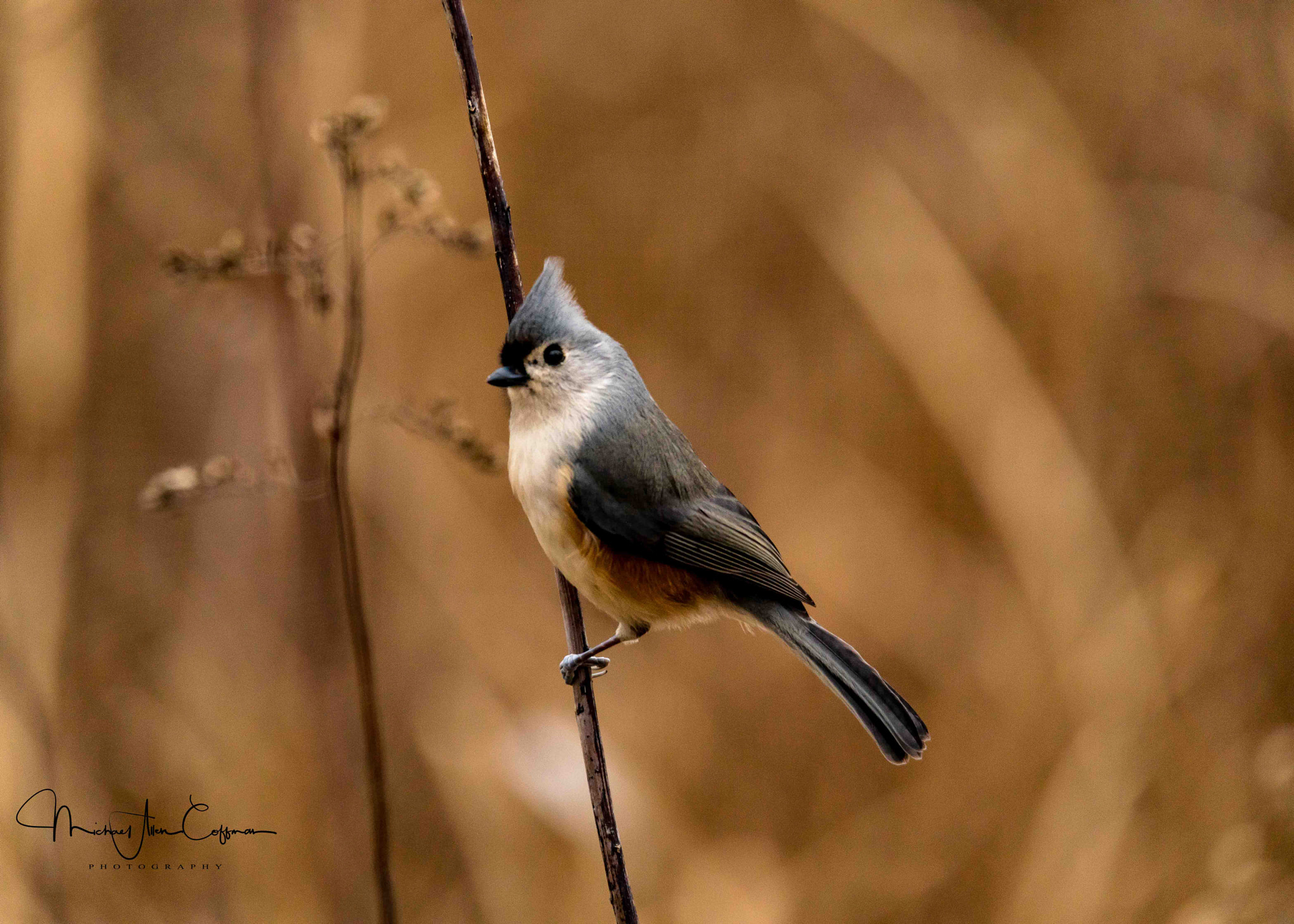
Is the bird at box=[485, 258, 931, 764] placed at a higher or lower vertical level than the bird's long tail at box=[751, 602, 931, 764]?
higher

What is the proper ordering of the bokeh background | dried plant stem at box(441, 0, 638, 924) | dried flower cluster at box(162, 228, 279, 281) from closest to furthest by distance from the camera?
1. dried plant stem at box(441, 0, 638, 924)
2. dried flower cluster at box(162, 228, 279, 281)
3. the bokeh background

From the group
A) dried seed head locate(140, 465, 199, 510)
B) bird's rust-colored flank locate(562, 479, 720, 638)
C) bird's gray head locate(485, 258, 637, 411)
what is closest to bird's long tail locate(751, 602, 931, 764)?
bird's rust-colored flank locate(562, 479, 720, 638)

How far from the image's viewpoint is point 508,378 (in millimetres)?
1970

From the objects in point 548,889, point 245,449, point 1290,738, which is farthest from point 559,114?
point 1290,738

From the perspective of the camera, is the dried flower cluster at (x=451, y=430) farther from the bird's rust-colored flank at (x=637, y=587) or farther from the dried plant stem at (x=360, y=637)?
the bird's rust-colored flank at (x=637, y=587)

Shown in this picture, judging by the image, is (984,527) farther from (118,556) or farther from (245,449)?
(118,556)

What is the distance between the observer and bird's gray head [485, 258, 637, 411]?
1852 millimetres

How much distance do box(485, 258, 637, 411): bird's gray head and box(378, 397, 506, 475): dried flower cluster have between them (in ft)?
0.55

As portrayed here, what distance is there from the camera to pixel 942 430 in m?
3.17

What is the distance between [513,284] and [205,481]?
623mm
